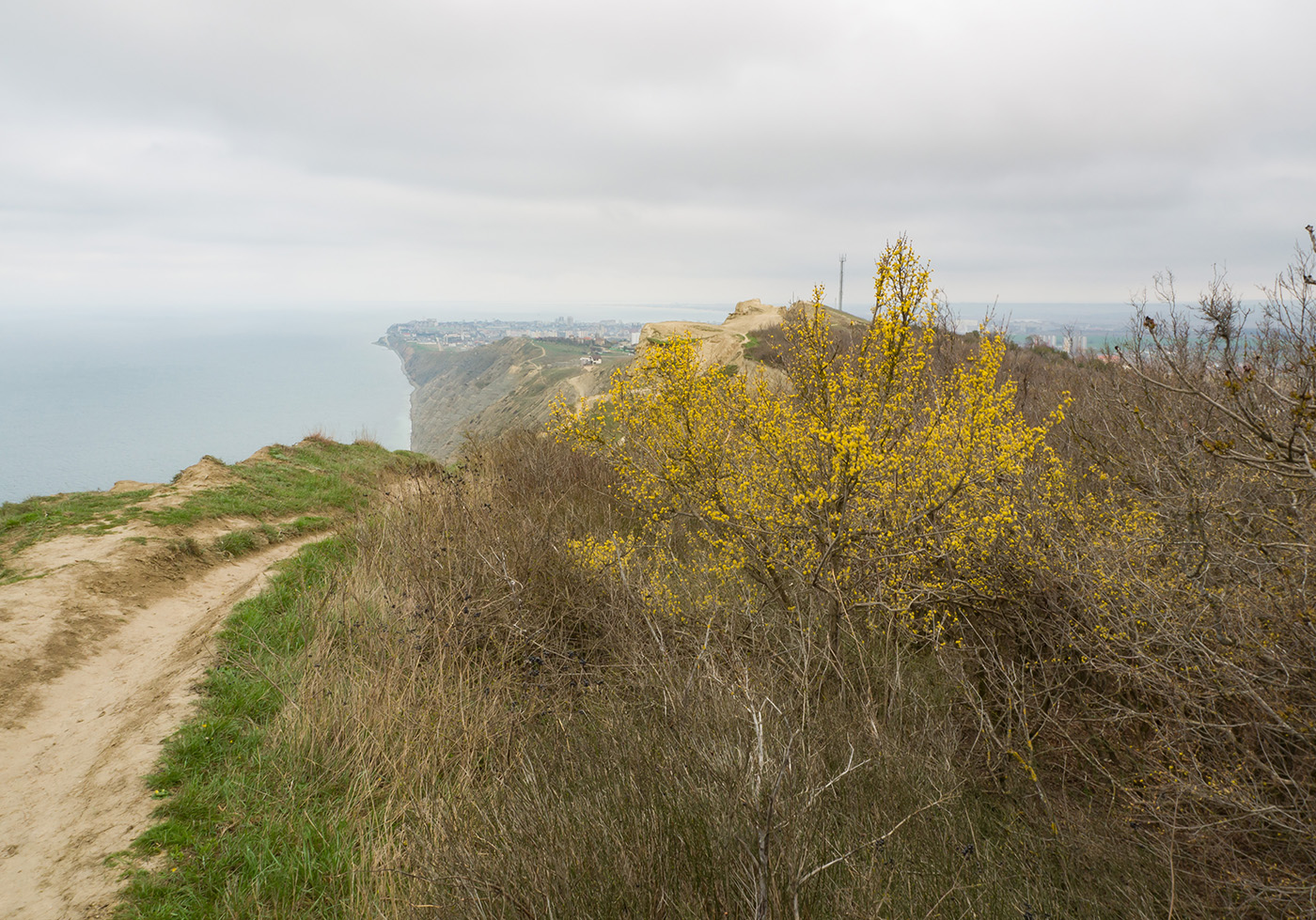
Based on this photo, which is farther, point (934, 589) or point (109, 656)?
point (109, 656)

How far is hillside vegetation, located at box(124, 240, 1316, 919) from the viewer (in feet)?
10.2

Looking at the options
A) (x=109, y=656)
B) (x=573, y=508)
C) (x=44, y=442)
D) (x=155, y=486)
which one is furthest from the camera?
(x=44, y=442)

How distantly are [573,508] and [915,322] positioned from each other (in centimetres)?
652

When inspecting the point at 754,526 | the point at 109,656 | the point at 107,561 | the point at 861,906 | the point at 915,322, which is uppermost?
the point at 915,322

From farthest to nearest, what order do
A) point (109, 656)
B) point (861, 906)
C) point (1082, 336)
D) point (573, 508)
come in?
point (1082, 336)
point (573, 508)
point (109, 656)
point (861, 906)

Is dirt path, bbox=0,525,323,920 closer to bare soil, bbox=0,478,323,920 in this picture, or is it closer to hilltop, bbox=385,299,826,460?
bare soil, bbox=0,478,323,920

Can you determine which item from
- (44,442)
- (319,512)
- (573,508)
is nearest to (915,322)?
(573,508)

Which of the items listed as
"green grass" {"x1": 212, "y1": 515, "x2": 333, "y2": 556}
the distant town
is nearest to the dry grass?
"green grass" {"x1": 212, "y1": 515, "x2": 333, "y2": 556}

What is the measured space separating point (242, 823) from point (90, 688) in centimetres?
364

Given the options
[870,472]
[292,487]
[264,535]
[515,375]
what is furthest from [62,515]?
[515,375]

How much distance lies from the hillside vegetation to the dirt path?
0.44 m

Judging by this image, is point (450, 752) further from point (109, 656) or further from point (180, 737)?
point (109, 656)

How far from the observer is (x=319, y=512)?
13094 millimetres

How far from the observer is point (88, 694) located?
645 centimetres
